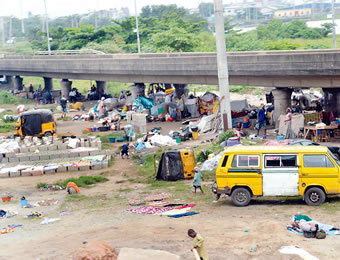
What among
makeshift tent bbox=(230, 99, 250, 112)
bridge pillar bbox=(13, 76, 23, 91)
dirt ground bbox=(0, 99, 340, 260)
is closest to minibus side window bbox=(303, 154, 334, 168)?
dirt ground bbox=(0, 99, 340, 260)

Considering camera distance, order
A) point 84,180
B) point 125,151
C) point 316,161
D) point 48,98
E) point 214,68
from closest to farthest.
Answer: point 316,161 < point 84,180 < point 125,151 < point 214,68 < point 48,98

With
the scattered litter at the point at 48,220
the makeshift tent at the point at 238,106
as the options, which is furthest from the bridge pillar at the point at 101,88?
the scattered litter at the point at 48,220

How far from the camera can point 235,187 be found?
1752cm

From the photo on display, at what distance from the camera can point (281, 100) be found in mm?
34156

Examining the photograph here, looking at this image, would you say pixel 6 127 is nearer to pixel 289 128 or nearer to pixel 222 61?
pixel 222 61

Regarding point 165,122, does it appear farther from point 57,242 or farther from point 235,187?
point 57,242

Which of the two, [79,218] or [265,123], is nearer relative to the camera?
[79,218]

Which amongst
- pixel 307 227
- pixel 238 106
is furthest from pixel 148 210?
pixel 238 106

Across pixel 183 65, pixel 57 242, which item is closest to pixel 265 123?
pixel 183 65

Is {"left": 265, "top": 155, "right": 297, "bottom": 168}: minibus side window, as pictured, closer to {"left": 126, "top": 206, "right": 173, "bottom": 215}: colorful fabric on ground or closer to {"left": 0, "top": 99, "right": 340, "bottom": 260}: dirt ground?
{"left": 0, "top": 99, "right": 340, "bottom": 260}: dirt ground

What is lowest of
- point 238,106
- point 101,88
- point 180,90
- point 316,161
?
point 316,161

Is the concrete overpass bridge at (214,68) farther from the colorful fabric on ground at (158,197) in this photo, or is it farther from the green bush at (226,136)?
the colorful fabric on ground at (158,197)

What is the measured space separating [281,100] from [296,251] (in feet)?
72.6

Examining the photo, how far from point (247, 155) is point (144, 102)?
100ft
